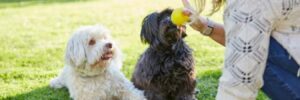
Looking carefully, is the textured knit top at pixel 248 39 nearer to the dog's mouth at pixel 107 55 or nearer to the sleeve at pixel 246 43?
the sleeve at pixel 246 43

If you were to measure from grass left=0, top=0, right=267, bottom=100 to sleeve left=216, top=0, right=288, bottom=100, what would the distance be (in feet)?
7.91

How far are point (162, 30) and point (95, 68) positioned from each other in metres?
0.59

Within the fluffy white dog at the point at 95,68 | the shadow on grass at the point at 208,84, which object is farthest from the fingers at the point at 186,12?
the shadow on grass at the point at 208,84

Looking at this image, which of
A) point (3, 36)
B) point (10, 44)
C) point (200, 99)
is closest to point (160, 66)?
point (200, 99)

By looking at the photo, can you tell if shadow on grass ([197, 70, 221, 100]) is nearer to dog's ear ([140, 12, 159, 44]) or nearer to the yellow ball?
dog's ear ([140, 12, 159, 44])

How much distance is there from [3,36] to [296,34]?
6572 millimetres

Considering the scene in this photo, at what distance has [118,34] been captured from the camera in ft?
27.2

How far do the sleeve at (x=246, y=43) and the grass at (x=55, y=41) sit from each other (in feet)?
7.91

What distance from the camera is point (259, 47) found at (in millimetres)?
2127

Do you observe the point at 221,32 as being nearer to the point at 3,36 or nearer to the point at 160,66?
the point at 160,66

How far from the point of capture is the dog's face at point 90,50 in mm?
4141

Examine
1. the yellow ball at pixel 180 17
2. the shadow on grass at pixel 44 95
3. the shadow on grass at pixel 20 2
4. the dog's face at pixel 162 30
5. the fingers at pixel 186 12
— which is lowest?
the shadow on grass at pixel 20 2

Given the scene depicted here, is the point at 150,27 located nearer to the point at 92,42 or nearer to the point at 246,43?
the point at 92,42

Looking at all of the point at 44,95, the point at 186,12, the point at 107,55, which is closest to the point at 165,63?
the point at 107,55
